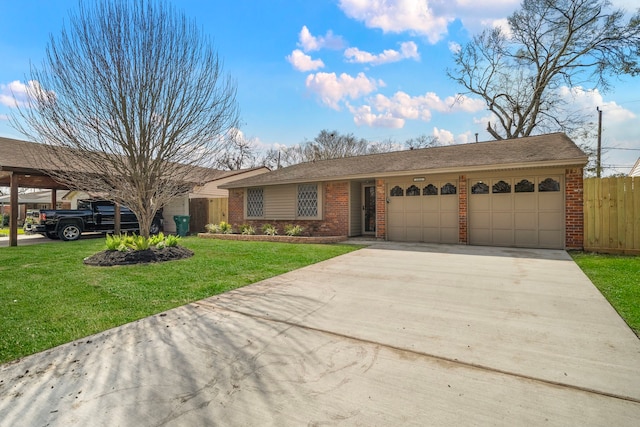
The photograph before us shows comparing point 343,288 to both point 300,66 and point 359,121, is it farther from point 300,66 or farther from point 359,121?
point 359,121

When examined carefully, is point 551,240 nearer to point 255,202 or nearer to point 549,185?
point 549,185

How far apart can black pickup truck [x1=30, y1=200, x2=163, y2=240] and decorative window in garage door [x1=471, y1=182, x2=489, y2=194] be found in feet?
44.8

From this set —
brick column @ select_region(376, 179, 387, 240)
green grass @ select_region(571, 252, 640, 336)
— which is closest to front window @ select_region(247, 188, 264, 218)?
brick column @ select_region(376, 179, 387, 240)

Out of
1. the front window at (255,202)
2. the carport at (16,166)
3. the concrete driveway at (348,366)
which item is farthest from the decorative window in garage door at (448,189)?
the carport at (16,166)

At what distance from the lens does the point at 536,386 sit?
2.24 metres

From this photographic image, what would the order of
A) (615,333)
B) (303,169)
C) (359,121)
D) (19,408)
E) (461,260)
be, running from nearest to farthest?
1. (19,408)
2. (615,333)
3. (461,260)
4. (303,169)
5. (359,121)

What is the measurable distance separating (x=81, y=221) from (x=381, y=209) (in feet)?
38.7

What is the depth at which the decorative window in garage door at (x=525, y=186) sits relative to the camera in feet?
28.8

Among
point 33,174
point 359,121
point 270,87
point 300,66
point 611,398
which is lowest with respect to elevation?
point 611,398

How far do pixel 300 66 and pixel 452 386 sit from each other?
10.8m

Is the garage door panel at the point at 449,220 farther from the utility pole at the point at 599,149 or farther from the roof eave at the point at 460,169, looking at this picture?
the utility pole at the point at 599,149

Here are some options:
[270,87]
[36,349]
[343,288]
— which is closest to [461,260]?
[343,288]

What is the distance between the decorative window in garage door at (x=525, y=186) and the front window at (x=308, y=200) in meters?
6.59

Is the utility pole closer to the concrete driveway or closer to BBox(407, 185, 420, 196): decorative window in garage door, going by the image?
BBox(407, 185, 420, 196): decorative window in garage door
